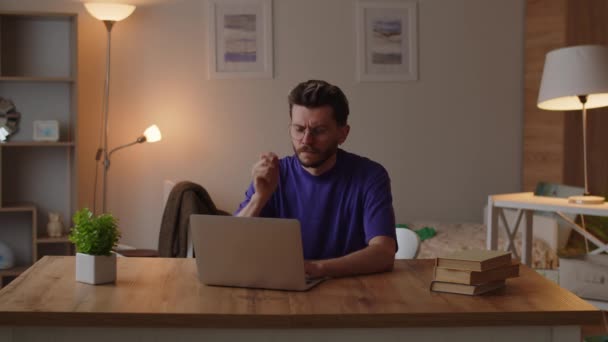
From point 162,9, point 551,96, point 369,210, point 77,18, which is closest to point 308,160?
point 369,210

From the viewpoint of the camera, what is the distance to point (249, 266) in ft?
7.07

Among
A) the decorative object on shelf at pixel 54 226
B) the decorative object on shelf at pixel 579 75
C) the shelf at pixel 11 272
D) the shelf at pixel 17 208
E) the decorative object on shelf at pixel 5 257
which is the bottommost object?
the shelf at pixel 11 272

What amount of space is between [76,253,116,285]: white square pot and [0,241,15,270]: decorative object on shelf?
10.0 ft

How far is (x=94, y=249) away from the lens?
7.34 ft

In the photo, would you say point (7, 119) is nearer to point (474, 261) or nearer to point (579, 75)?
point (579, 75)

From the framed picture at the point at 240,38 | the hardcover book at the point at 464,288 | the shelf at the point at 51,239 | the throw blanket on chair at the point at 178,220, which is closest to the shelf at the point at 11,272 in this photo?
the shelf at the point at 51,239

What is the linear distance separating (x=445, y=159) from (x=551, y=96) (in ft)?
5.64

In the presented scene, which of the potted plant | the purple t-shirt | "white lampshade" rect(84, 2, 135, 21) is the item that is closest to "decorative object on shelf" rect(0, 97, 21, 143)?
"white lampshade" rect(84, 2, 135, 21)

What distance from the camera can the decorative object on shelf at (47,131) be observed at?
508 centimetres

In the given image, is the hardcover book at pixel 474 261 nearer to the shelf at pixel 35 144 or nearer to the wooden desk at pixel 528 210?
the wooden desk at pixel 528 210

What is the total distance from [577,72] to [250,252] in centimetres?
271

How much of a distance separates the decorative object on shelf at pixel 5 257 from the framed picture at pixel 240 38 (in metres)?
1.82

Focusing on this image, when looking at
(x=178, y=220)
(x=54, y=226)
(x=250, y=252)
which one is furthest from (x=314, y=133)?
(x=54, y=226)

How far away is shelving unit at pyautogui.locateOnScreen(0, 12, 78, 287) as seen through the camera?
5.22m
